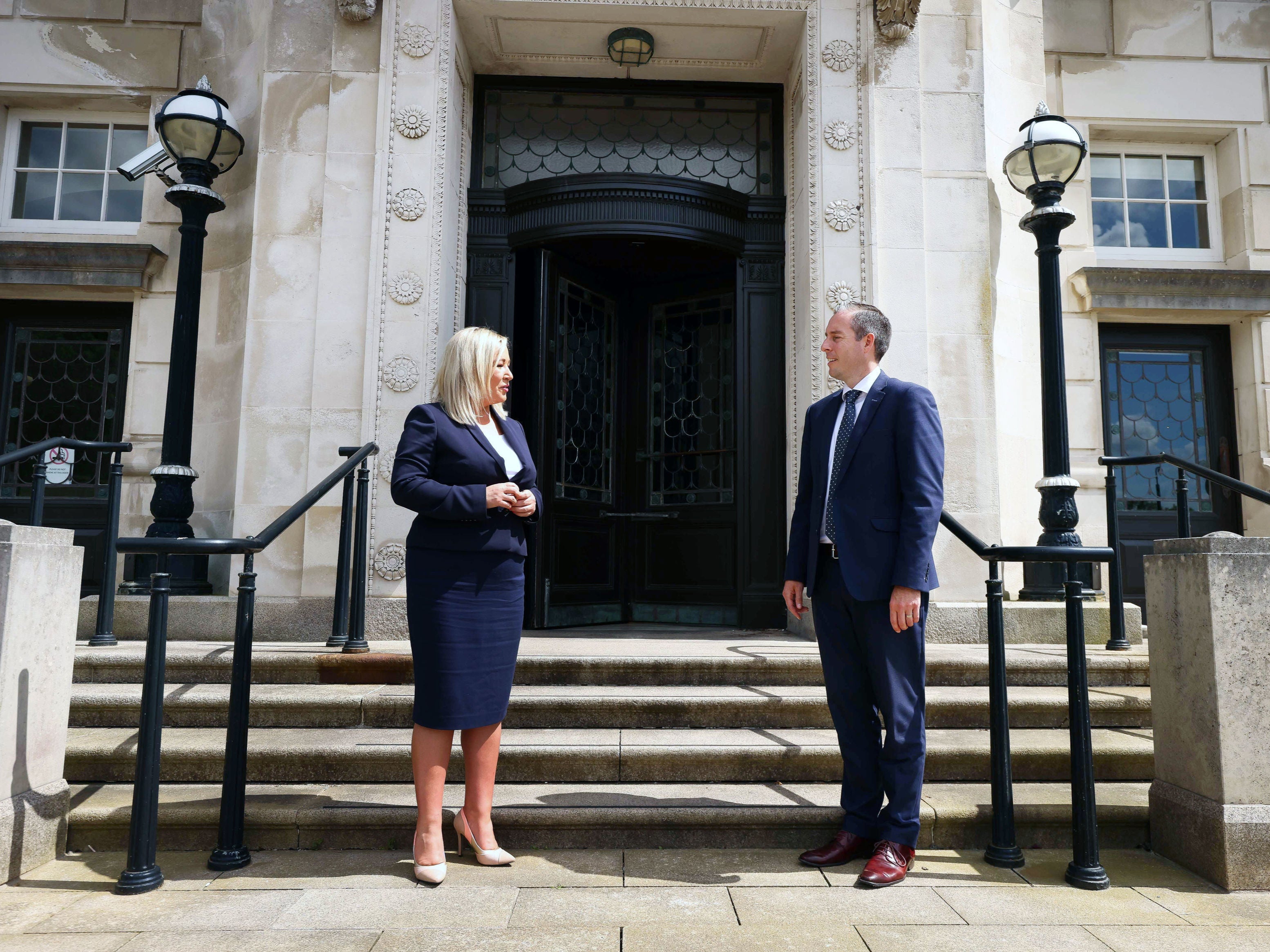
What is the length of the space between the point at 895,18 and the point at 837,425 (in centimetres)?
437

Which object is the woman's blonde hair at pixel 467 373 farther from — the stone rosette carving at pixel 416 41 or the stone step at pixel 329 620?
the stone rosette carving at pixel 416 41

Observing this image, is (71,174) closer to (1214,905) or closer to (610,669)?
(610,669)

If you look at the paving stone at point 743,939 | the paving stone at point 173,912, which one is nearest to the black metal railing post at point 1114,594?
the paving stone at point 743,939

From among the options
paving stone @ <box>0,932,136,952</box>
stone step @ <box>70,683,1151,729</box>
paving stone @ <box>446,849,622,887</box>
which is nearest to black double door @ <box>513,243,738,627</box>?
stone step @ <box>70,683,1151,729</box>

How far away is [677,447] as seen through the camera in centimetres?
746

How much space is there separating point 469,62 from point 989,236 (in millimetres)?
4262

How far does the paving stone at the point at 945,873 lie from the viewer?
121 inches

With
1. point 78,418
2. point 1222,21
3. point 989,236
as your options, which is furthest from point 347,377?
point 1222,21

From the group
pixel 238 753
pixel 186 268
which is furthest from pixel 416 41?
pixel 238 753

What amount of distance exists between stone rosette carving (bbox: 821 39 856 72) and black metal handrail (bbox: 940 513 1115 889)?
435cm

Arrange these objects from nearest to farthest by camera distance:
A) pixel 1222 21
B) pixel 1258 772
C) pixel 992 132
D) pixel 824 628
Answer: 1. pixel 1258 772
2. pixel 824 628
3. pixel 992 132
4. pixel 1222 21

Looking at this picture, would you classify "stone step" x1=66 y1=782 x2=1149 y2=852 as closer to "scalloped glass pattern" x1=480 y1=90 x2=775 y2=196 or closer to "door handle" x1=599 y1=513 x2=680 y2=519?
"door handle" x1=599 y1=513 x2=680 y2=519

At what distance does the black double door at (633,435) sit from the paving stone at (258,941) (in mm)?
4078

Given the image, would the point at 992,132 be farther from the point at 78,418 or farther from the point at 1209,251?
the point at 78,418
